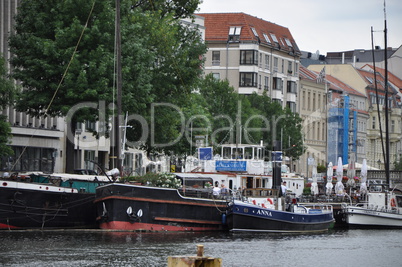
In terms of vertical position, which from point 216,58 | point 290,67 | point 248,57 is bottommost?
point 216,58

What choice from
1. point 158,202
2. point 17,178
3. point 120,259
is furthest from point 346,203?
point 120,259

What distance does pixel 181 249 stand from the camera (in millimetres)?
43938

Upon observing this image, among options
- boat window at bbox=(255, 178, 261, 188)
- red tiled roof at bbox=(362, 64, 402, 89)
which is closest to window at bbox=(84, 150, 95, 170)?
boat window at bbox=(255, 178, 261, 188)

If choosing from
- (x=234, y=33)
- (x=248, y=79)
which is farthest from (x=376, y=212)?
(x=234, y=33)

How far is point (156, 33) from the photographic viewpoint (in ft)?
225

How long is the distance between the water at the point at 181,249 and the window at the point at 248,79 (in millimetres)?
68349

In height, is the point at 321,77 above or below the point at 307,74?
below

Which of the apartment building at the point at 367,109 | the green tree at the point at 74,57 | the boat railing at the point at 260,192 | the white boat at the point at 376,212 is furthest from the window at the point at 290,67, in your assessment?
the boat railing at the point at 260,192

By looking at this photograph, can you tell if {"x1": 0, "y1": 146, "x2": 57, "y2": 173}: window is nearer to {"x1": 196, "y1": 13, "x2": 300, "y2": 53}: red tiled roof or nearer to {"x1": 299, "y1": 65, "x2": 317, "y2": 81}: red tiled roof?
{"x1": 196, "y1": 13, "x2": 300, "y2": 53}: red tiled roof

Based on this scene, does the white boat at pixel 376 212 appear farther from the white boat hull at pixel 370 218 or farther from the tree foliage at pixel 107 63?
the tree foliage at pixel 107 63

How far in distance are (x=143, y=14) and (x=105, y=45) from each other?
387 inches

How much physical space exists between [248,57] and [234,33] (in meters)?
3.06

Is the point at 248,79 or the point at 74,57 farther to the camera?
the point at 248,79

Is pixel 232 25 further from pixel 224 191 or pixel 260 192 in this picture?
pixel 224 191
